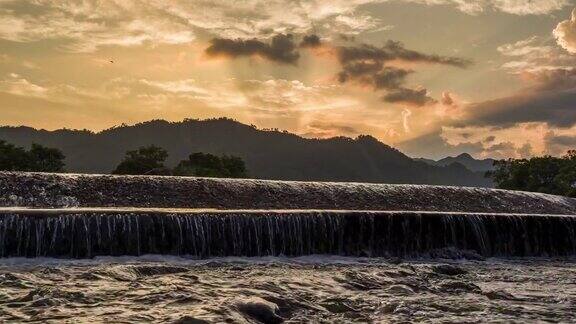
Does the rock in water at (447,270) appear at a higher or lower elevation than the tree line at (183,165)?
lower

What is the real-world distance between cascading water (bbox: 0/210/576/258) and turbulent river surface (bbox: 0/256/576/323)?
58cm

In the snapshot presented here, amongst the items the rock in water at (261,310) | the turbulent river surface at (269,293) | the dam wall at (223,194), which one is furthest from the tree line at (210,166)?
the rock in water at (261,310)

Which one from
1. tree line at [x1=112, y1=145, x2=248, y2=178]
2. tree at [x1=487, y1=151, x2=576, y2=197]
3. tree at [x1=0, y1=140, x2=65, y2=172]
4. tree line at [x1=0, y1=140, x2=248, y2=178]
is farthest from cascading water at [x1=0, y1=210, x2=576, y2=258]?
tree at [x1=487, y1=151, x2=576, y2=197]

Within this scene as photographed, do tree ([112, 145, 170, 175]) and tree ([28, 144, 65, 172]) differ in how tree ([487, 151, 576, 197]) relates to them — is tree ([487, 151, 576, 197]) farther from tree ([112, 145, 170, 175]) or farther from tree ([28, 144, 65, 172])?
tree ([28, 144, 65, 172])

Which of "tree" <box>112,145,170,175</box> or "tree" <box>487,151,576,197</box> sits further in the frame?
"tree" <box>487,151,576,197</box>

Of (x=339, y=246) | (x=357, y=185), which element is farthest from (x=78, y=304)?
(x=357, y=185)

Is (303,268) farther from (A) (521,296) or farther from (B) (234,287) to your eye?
(A) (521,296)

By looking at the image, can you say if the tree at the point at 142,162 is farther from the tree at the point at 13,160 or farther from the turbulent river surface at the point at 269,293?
the turbulent river surface at the point at 269,293

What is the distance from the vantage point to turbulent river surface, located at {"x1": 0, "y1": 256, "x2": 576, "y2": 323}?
7.86m

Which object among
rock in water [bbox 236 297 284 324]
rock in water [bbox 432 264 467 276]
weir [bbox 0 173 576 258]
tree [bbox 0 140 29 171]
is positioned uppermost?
tree [bbox 0 140 29 171]

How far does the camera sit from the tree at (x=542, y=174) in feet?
172

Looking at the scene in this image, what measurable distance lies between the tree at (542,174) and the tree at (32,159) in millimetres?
41638

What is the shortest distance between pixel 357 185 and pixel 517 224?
950 centimetres

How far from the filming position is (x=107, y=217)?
1424 centimetres
